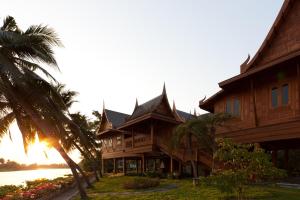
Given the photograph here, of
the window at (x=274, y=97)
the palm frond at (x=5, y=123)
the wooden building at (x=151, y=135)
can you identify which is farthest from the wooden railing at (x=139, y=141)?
the window at (x=274, y=97)

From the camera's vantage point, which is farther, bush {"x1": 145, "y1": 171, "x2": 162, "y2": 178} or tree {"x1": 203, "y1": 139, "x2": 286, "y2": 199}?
bush {"x1": 145, "y1": 171, "x2": 162, "y2": 178}

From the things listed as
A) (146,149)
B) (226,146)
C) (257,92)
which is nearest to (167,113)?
(146,149)

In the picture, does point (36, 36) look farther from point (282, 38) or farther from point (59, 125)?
point (282, 38)

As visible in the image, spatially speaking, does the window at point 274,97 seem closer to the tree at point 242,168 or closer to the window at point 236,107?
the window at point 236,107

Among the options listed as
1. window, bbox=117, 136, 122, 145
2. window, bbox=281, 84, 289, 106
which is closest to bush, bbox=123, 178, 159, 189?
window, bbox=281, 84, 289, 106

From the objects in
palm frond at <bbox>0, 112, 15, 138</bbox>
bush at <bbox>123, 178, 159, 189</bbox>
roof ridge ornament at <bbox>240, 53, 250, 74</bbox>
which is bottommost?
bush at <bbox>123, 178, 159, 189</bbox>

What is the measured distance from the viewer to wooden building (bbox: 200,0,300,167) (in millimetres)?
14562

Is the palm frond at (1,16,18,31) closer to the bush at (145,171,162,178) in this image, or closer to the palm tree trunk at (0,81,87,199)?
the palm tree trunk at (0,81,87,199)

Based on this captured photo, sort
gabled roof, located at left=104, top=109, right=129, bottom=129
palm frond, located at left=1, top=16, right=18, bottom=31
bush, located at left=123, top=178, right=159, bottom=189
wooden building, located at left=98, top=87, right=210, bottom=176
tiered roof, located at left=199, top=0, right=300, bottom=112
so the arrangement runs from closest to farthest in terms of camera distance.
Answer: palm frond, located at left=1, top=16, right=18, bottom=31
tiered roof, located at left=199, top=0, right=300, bottom=112
bush, located at left=123, top=178, right=159, bottom=189
wooden building, located at left=98, top=87, right=210, bottom=176
gabled roof, located at left=104, top=109, right=129, bottom=129

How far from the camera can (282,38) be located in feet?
54.4

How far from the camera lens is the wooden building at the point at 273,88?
14562 millimetres

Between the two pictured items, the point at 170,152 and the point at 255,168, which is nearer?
the point at 255,168

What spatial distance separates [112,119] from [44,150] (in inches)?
851

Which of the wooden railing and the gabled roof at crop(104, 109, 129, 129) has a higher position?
the gabled roof at crop(104, 109, 129, 129)
